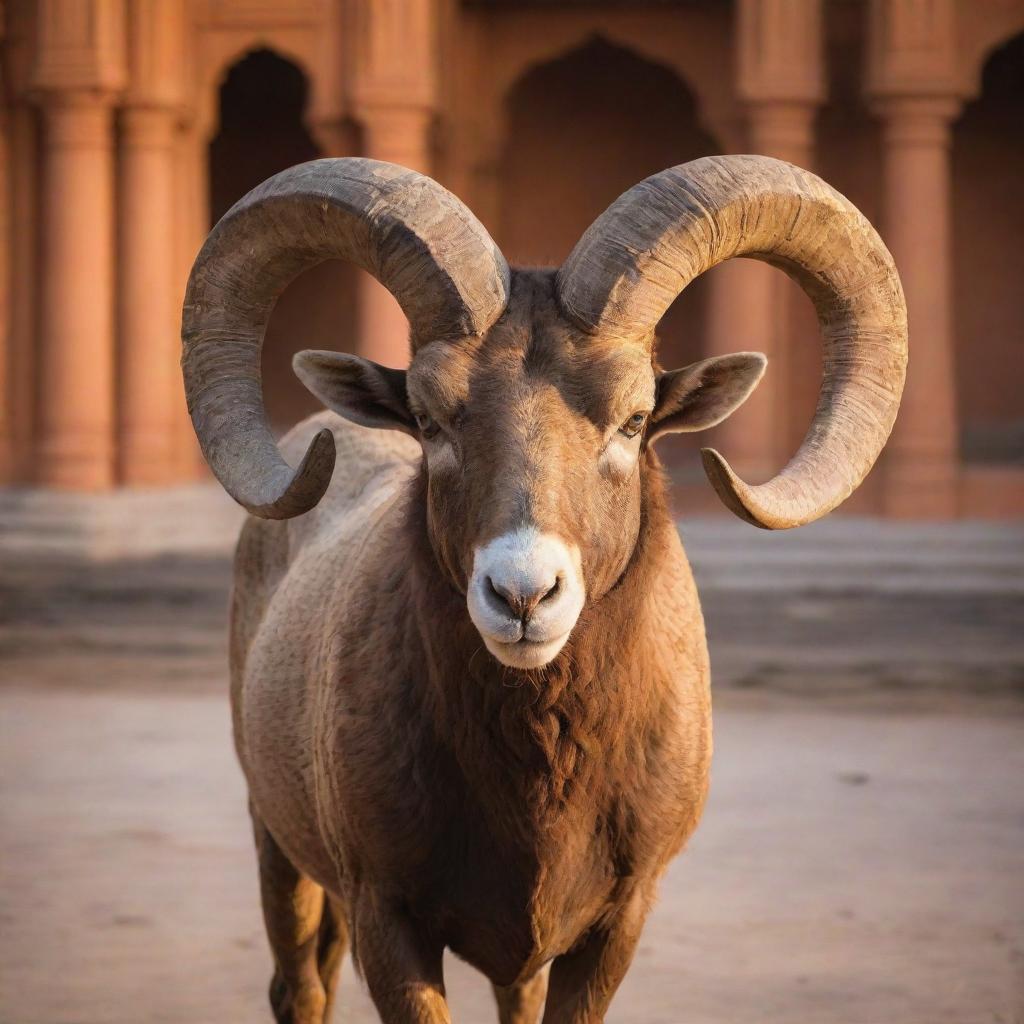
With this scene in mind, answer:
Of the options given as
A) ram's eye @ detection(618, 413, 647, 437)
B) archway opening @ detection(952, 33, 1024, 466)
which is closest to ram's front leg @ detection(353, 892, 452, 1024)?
ram's eye @ detection(618, 413, 647, 437)

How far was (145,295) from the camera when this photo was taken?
1516 centimetres

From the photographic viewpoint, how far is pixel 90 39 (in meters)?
14.6

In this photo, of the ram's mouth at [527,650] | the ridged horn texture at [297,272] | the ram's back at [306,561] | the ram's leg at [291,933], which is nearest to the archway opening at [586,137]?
the ram's back at [306,561]

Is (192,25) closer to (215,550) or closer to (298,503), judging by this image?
(215,550)

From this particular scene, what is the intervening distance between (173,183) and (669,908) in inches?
429

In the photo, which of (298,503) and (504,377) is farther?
(298,503)

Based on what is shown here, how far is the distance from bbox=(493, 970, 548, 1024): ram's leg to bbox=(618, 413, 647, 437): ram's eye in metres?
1.91

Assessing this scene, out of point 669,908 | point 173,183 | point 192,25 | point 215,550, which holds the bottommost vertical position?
point 669,908

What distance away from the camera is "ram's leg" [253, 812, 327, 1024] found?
503 cm

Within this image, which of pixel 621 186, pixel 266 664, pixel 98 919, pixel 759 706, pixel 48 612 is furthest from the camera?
pixel 621 186

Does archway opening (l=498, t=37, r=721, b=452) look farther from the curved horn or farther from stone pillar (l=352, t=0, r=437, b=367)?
the curved horn

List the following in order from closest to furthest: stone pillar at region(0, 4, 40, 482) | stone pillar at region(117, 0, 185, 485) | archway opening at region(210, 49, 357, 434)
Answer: stone pillar at region(117, 0, 185, 485) < stone pillar at region(0, 4, 40, 482) < archway opening at region(210, 49, 357, 434)

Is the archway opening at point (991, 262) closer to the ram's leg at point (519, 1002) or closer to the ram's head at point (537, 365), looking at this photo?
the ram's leg at point (519, 1002)

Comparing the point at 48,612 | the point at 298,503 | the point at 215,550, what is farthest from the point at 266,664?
the point at 215,550
